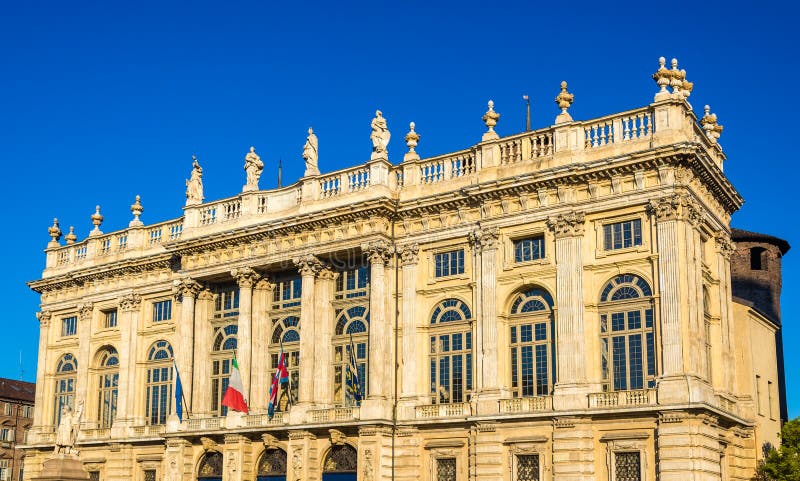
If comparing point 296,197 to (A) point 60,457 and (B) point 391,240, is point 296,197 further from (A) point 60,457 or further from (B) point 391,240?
(A) point 60,457

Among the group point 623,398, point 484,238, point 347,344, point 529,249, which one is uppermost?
point 484,238

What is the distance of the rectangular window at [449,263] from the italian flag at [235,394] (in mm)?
9527

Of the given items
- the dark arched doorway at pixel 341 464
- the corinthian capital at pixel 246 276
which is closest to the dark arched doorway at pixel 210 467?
the dark arched doorway at pixel 341 464

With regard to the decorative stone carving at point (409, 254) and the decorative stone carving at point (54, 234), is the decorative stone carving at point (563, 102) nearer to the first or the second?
the decorative stone carving at point (409, 254)

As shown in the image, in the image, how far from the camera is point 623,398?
33438 mm

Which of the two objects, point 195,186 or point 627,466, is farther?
point 195,186

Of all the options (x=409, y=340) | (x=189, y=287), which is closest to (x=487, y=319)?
Result: (x=409, y=340)

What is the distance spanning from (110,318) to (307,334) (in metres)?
14.7

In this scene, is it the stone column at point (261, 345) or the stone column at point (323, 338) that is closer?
the stone column at point (323, 338)

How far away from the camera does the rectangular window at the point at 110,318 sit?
50.5 m

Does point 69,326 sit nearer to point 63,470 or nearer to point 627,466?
point 63,470

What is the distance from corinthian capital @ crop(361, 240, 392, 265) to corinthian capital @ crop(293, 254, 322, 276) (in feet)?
8.05

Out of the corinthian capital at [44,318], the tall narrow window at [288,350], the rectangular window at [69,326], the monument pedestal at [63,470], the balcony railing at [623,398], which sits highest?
the corinthian capital at [44,318]

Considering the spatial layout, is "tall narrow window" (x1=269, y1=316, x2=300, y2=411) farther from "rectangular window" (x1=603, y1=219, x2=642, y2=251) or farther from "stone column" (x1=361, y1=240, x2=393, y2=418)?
"rectangular window" (x1=603, y1=219, x2=642, y2=251)
